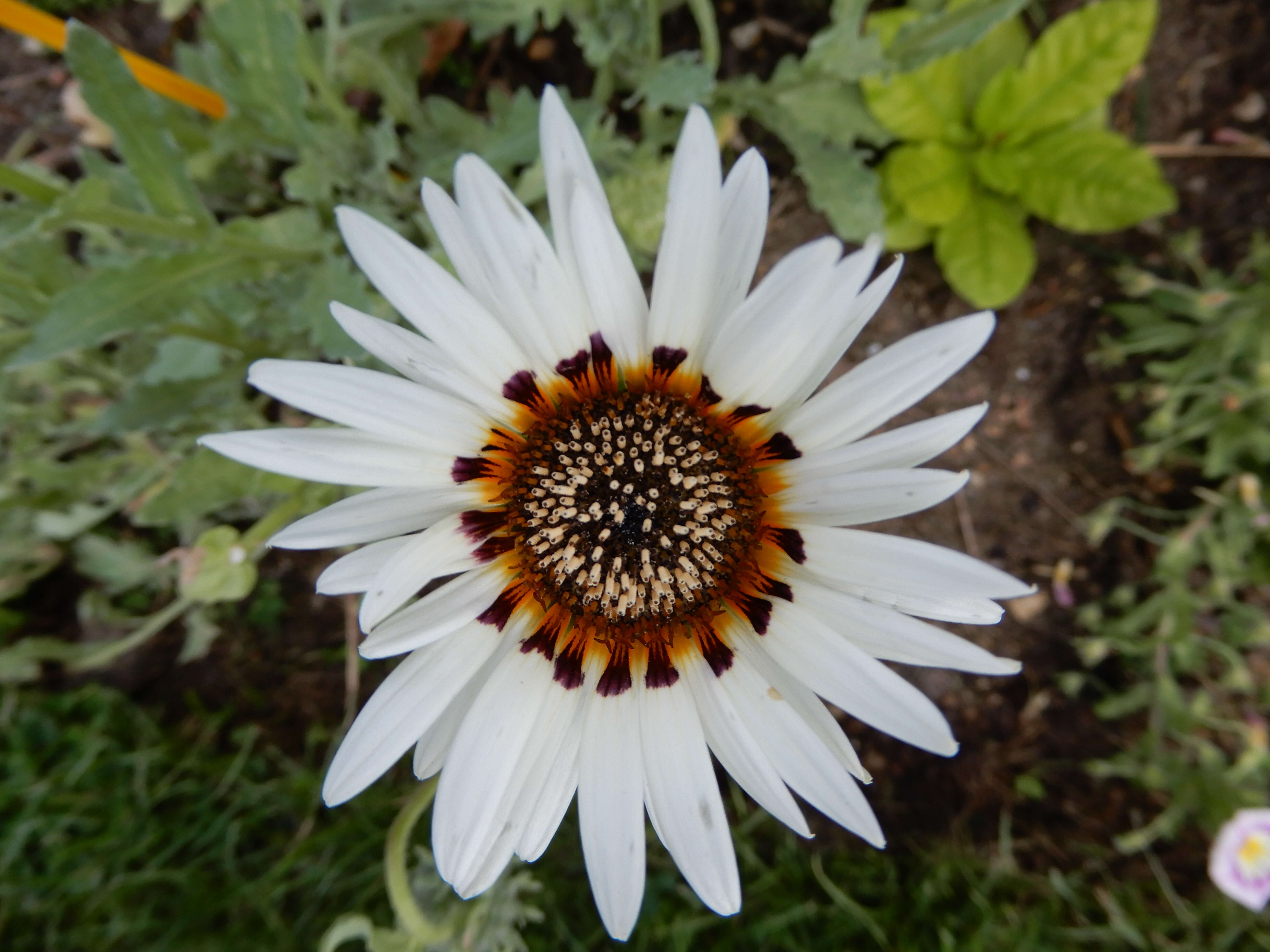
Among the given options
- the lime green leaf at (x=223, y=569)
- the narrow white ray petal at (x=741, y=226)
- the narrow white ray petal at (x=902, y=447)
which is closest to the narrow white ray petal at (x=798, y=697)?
the narrow white ray petal at (x=902, y=447)

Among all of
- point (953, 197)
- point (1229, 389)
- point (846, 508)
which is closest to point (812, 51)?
point (953, 197)

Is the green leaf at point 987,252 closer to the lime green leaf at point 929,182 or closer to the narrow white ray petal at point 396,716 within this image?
the lime green leaf at point 929,182

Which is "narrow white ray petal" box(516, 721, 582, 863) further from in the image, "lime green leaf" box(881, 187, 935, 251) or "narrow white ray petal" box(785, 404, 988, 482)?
"lime green leaf" box(881, 187, 935, 251)

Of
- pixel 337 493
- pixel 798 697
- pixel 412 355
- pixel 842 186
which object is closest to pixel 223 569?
pixel 337 493

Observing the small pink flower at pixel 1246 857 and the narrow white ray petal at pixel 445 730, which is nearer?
the narrow white ray petal at pixel 445 730

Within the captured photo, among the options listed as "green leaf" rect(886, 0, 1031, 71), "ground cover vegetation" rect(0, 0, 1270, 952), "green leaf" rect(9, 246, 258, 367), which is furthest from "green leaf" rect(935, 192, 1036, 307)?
"green leaf" rect(9, 246, 258, 367)
